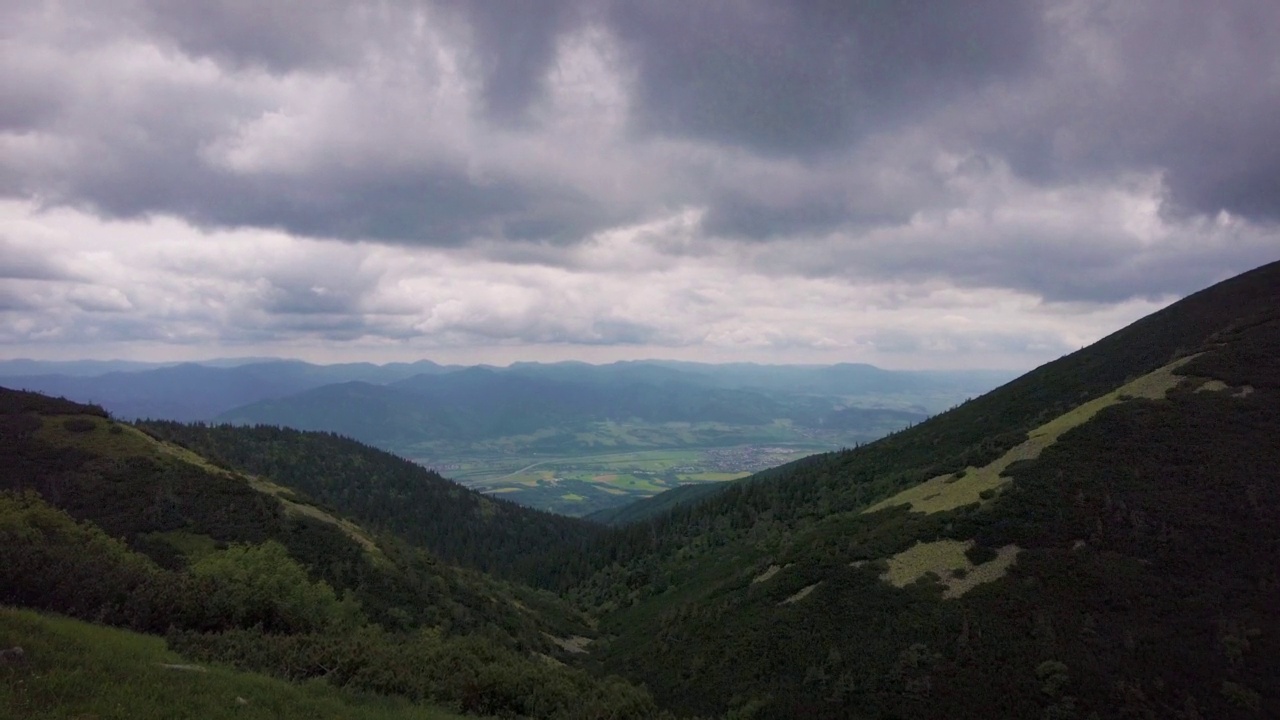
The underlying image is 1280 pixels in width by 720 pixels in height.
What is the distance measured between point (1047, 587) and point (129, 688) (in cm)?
3491

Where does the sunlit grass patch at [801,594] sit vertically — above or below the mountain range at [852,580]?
below

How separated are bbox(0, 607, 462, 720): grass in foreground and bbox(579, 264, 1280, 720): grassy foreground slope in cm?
2038

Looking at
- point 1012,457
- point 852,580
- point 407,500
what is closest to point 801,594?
point 852,580

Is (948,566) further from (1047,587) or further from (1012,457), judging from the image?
(1012,457)

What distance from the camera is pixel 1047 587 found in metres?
28.9

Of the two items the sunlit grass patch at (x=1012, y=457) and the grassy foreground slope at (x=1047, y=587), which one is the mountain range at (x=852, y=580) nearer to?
the grassy foreground slope at (x=1047, y=587)

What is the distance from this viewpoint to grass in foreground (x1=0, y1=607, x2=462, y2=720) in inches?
451

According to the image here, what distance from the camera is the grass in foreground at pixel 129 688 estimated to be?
11453 mm

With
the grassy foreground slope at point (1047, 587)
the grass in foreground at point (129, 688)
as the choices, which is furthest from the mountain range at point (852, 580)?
the grass in foreground at point (129, 688)

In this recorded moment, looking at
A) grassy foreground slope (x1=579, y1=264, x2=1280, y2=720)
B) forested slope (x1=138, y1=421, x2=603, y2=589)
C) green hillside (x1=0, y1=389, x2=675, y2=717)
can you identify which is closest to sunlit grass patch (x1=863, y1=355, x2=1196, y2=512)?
grassy foreground slope (x1=579, y1=264, x2=1280, y2=720)

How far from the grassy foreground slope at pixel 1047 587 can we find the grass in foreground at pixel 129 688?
66.9 feet

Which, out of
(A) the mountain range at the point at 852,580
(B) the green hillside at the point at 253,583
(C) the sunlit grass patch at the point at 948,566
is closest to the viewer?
(B) the green hillside at the point at 253,583

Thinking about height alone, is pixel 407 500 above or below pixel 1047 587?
below

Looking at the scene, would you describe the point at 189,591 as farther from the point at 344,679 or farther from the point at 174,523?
the point at 174,523
